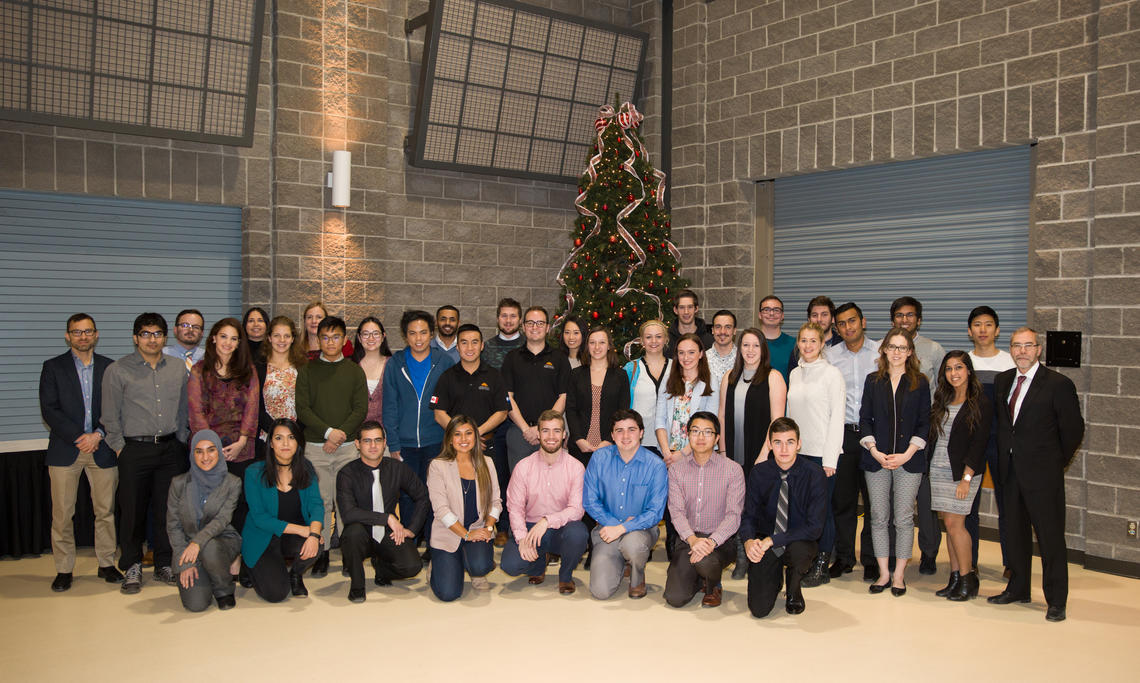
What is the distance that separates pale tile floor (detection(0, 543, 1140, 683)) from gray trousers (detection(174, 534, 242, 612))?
0.30 ft

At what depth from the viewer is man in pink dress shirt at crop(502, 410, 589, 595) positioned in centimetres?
554

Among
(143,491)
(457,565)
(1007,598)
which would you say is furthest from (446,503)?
(1007,598)

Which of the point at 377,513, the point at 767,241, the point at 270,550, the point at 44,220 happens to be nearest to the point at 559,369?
the point at 377,513

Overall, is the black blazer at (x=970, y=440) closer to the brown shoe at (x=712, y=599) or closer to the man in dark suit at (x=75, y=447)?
the brown shoe at (x=712, y=599)

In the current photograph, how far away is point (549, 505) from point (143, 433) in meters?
2.45

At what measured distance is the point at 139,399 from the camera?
219 inches

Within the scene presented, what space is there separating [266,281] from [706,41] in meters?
4.54

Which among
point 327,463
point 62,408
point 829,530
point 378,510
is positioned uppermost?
point 62,408

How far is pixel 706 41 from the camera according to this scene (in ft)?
28.8

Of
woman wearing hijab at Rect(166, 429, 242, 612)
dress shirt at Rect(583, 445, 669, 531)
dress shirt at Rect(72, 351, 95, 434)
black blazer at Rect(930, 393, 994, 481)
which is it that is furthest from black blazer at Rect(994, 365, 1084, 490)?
dress shirt at Rect(72, 351, 95, 434)

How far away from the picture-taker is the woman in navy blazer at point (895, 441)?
17.7 ft

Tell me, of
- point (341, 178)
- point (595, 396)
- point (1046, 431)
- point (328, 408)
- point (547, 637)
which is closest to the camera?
point (547, 637)

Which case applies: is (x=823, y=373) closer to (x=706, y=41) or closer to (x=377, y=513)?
(x=377, y=513)

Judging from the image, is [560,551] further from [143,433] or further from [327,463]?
[143,433]
